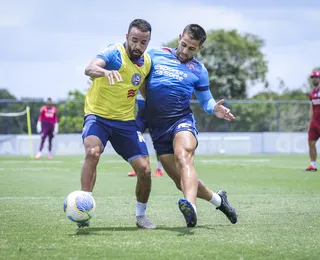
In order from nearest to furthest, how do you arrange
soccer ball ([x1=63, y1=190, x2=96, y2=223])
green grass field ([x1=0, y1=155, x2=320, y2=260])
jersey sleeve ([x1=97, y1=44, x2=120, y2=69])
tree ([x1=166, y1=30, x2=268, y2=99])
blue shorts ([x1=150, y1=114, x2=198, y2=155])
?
green grass field ([x1=0, y1=155, x2=320, y2=260]) → soccer ball ([x1=63, y1=190, x2=96, y2=223]) → jersey sleeve ([x1=97, y1=44, x2=120, y2=69]) → blue shorts ([x1=150, y1=114, x2=198, y2=155]) → tree ([x1=166, y1=30, x2=268, y2=99])

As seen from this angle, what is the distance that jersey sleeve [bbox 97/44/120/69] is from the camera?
782 centimetres

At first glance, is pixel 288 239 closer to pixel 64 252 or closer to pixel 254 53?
pixel 64 252

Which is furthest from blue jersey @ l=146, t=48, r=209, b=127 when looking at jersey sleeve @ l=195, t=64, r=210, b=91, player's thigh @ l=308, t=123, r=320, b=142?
player's thigh @ l=308, t=123, r=320, b=142

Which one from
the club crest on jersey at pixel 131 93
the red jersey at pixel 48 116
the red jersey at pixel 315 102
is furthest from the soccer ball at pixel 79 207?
the red jersey at pixel 48 116

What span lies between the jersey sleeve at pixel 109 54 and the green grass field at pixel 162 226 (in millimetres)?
1900

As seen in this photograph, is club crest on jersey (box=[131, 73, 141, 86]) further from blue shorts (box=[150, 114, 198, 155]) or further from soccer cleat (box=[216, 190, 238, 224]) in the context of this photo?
soccer cleat (box=[216, 190, 238, 224])

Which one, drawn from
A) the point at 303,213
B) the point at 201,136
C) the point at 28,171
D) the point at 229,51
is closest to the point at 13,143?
the point at 201,136

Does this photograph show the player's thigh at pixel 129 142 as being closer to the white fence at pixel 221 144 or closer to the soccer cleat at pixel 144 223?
the soccer cleat at pixel 144 223

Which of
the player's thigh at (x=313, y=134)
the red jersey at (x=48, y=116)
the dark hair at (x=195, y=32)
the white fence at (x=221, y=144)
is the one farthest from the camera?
the white fence at (x=221, y=144)

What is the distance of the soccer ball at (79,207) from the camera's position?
764cm

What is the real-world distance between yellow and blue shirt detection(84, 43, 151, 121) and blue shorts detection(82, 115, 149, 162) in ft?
0.24

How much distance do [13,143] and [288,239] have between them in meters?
28.4

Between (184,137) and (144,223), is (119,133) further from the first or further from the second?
(144,223)

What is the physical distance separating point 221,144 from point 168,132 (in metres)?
28.0
